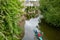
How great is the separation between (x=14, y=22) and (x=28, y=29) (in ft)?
21.1

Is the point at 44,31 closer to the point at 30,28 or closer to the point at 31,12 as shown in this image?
the point at 30,28

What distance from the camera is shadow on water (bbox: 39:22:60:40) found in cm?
1176

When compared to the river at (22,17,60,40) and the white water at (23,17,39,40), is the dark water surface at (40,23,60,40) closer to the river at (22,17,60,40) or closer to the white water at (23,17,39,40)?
the river at (22,17,60,40)

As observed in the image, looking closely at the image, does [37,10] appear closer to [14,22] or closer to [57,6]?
[57,6]

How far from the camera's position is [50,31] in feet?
42.2

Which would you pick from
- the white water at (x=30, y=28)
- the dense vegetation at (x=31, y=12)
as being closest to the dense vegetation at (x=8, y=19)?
the white water at (x=30, y=28)

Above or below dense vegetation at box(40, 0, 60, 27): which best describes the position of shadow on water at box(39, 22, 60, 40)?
below

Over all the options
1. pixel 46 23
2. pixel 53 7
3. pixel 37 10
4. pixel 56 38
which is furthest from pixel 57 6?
pixel 37 10

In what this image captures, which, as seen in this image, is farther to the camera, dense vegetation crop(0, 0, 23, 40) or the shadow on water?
the shadow on water

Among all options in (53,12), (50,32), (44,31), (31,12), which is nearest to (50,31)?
(50,32)

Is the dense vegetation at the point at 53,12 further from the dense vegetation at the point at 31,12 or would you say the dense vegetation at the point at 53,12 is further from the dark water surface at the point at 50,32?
the dense vegetation at the point at 31,12

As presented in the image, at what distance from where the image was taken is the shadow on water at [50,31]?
11.8m

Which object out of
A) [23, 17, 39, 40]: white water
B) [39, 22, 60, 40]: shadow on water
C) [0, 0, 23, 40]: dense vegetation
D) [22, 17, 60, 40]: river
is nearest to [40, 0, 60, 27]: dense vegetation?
[39, 22, 60, 40]: shadow on water

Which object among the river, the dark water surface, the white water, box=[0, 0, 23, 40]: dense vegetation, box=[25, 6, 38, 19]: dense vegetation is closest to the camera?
box=[0, 0, 23, 40]: dense vegetation
